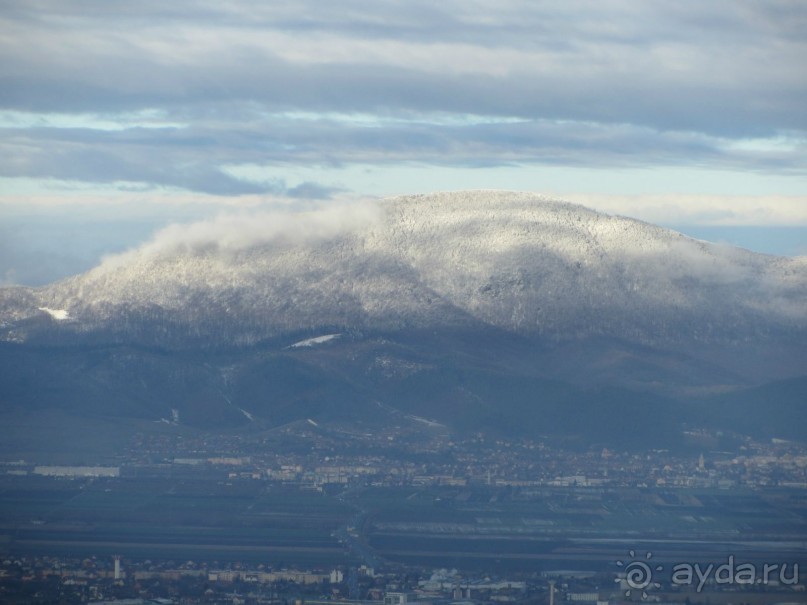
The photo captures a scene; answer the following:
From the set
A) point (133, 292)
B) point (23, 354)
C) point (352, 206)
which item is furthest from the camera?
point (352, 206)

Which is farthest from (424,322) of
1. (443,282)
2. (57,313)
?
(57,313)

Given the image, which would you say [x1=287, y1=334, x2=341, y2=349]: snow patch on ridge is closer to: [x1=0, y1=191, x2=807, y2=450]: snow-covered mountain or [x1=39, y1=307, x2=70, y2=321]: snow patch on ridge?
[x1=0, y1=191, x2=807, y2=450]: snow-covered mountain

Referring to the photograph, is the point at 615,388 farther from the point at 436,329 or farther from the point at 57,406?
the point at 57,406

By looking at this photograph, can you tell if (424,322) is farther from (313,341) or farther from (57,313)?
(57,313)

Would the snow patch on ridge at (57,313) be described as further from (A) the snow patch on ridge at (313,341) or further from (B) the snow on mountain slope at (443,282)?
(A) the snow patch on ridge at (313,341)

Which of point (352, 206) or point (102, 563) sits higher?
point (352, 206)

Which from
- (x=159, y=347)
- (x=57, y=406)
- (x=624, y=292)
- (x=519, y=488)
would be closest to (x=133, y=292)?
(x=159, y=347)
